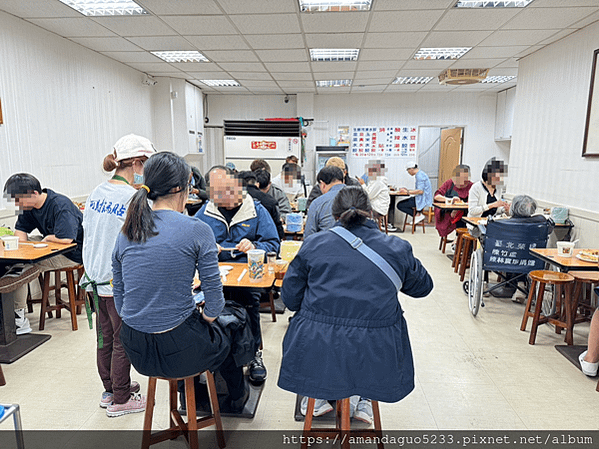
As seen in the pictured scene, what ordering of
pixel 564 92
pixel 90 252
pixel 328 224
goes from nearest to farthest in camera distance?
pixel 90 252, pixel 328 224, pixel 564 92

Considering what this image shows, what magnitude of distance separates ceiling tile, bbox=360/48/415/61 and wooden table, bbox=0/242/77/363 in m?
4.41

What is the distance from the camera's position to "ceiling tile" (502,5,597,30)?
3963 millimetres

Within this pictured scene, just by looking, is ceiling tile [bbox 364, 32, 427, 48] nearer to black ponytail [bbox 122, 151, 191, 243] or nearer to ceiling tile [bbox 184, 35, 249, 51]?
ceiling tile [bbox 184, 35, 249, 51]

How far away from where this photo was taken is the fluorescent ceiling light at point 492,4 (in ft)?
12.5

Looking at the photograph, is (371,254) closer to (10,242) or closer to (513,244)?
(513,244)

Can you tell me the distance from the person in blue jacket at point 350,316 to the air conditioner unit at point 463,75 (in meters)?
5.55

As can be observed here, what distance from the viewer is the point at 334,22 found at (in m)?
4.34

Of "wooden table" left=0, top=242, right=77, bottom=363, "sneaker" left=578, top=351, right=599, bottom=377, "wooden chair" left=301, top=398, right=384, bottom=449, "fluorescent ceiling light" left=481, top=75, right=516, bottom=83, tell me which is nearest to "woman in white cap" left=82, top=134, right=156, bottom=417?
"wooden table" left=0, top=242, right=77, bottom=363

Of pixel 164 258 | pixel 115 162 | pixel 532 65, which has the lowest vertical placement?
pixel 164 258

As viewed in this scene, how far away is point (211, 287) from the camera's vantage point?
1.69 m

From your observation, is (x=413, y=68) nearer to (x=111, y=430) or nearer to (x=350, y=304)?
(x=350, y=304)

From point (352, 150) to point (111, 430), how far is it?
8420 mm

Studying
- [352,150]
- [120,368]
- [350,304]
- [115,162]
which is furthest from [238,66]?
[350,304]

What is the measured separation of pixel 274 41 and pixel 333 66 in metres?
1.69
